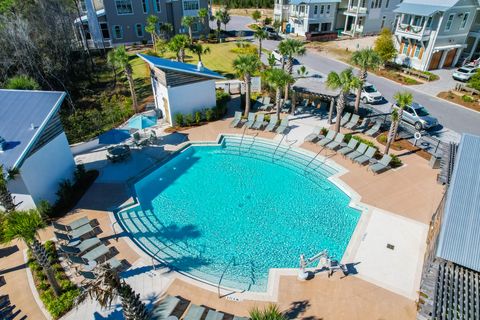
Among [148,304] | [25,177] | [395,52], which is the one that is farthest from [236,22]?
[148,304]

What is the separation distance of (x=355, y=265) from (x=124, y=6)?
51.7m

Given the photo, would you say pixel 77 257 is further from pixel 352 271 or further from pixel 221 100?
pixel 221 100

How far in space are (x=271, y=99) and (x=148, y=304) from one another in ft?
73.5

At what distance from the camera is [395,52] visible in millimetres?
38875

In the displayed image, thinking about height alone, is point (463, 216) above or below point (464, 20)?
below

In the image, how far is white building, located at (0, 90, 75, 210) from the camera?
639 inches

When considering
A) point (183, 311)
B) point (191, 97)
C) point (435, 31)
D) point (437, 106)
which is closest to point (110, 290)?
point (183, 311)

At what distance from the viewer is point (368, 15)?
5466cm

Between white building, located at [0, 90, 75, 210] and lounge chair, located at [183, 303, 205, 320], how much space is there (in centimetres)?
1067

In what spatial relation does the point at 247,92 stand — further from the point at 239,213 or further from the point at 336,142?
the point at 239,213

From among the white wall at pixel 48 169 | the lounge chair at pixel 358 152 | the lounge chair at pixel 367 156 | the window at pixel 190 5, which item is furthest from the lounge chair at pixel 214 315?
the window at pixel 190 5

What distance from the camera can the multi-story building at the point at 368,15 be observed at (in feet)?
178

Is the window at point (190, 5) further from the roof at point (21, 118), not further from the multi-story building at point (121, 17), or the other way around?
the roof at point (21, 118)

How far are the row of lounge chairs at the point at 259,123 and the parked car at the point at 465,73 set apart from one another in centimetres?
2318
